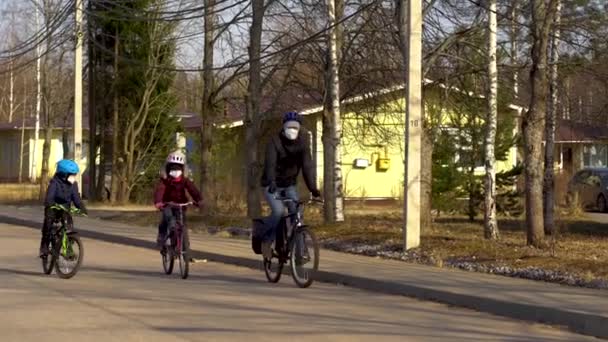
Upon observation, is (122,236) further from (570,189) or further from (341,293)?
(570,189)

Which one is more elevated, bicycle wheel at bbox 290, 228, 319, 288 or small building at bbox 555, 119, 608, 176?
small building at bbox 555, 119, 608, 176

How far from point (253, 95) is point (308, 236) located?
9.97 metres

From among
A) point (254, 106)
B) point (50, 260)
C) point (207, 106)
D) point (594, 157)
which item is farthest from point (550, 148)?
point (594, 157)

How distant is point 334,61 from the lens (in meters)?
21.6

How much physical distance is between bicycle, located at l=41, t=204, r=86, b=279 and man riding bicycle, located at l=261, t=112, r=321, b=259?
2.78 metres

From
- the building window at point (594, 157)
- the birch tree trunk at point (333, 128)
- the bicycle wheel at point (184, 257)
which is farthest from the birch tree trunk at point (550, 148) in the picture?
the building window at point (594, 157)

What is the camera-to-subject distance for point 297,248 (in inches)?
553

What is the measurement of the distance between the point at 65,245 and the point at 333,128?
819 cm

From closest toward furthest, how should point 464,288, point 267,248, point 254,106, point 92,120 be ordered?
point 464,288, point 267,248, point 254,106, point 92,120

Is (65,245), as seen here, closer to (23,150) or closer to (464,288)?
(464,288)

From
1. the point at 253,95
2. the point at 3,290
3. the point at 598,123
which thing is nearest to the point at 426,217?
the point at 253,95

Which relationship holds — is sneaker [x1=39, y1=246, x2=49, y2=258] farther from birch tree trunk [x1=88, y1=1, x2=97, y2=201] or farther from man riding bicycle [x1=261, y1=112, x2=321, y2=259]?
birch tree trunk [x1=88, y1=1, x2=97, y2=201]

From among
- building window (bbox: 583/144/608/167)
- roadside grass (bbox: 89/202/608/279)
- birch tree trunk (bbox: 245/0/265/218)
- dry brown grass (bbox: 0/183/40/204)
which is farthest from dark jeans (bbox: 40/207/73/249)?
building window (bbox: 583/144/608/167)

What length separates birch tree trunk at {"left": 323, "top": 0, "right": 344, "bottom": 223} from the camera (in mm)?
21625
